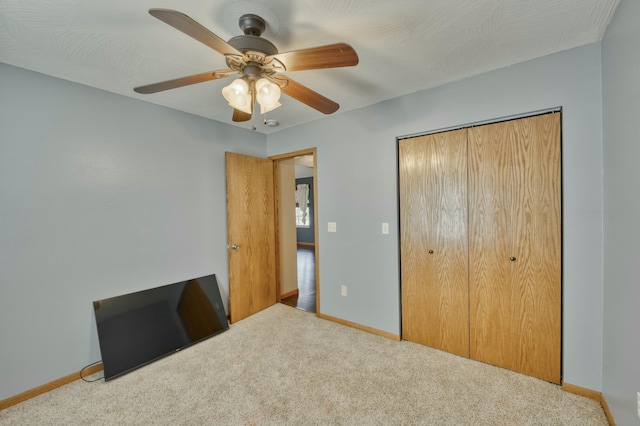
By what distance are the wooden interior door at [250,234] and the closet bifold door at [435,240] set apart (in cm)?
178

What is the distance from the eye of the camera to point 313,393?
6.18ft

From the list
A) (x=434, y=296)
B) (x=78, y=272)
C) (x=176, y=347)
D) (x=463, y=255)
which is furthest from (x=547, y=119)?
(x=78, y=272)

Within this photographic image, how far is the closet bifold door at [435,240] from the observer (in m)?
2.26

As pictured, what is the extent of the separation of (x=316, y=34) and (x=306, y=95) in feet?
1.15

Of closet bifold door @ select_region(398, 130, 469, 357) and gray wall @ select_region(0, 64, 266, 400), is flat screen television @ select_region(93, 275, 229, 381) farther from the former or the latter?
closet bifold door @ select_region(398, 130, 469, 357)

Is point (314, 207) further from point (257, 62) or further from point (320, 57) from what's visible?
point (320, 57)

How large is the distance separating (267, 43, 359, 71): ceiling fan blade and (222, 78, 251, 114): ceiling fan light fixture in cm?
22

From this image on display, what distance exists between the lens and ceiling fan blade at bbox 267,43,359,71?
3.91 feet

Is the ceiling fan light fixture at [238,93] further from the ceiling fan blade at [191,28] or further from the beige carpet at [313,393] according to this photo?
the beige carpet at [313,393]

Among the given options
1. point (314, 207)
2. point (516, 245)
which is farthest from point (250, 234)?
point (516, 245)

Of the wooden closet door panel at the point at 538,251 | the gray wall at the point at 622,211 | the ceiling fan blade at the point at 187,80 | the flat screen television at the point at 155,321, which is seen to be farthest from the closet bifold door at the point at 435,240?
the flat screen television at the point at 155,321

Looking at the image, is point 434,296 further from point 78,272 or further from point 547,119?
point 78,272

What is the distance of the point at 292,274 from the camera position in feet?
13.5

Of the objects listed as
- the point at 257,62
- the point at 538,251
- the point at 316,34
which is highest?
the point at 316,34
